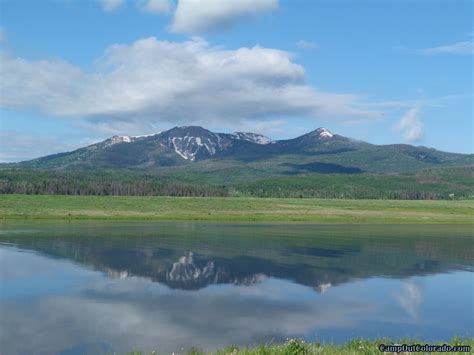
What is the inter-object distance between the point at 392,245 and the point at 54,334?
2134 inches

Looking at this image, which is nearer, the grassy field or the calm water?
the calm water

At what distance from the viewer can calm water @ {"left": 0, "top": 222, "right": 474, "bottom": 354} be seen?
83.1 ft

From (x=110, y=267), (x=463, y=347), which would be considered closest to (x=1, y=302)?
(x=110, y=267)

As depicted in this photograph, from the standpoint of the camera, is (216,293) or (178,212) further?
(178,212)

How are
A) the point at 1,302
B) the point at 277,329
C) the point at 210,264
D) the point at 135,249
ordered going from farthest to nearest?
the point at 135,249 → the point at 210,264 → the point at 1,302 → the point at 277,329

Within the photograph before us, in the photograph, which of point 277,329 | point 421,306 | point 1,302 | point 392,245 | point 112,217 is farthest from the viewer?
point 112,217

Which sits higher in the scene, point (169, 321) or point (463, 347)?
point (463, 347)

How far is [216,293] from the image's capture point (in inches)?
1421

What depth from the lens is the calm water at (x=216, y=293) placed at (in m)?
25.3

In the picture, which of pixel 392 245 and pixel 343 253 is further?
pixel 392 245

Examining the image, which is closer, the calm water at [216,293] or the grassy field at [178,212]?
the calm water at [216,293]

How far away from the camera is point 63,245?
6128 centimetres

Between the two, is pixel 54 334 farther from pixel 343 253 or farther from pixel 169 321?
pixel 343 253

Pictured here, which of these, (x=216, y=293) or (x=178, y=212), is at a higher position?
(x=178, y=212)
